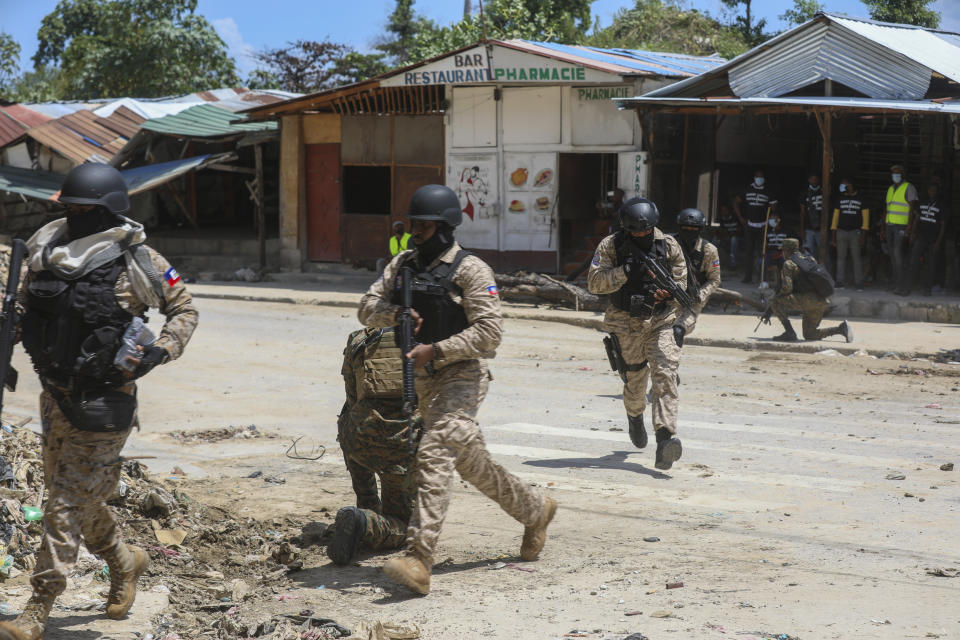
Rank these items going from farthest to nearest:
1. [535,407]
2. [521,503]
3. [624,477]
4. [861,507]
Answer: [535,407] → [624,477] → [861,507] → [521,503]

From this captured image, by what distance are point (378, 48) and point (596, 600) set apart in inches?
1806

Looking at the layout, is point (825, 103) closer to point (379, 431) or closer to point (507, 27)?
point (379, 431)

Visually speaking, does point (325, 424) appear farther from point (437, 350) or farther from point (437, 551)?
point (437, 350)

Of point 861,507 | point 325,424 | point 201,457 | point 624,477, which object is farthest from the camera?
point 325,424

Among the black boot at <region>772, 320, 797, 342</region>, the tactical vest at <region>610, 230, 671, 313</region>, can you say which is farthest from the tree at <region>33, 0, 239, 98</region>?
the tactical vest at <region>610, 230, 671, 313</region>

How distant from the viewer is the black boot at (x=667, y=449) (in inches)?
292

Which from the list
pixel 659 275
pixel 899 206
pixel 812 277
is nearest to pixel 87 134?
pixel 899 206

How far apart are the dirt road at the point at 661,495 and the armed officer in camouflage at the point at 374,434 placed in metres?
0.17

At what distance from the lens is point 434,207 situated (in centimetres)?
526

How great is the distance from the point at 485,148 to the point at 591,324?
604 cm

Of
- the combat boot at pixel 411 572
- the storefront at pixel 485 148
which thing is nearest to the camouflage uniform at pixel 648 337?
the combat boot at pixel 411 572

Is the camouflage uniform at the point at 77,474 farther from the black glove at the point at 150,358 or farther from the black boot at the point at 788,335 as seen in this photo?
the black boot at the point at 788,335

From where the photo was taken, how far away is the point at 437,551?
5945 mm

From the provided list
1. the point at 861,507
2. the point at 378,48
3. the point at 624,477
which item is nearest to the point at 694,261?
the point at 624,477
